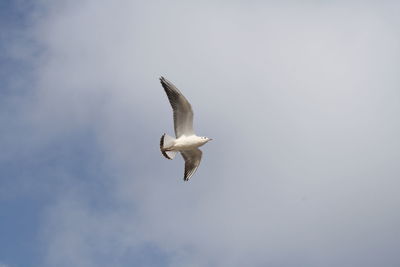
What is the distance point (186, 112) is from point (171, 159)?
7.39ft

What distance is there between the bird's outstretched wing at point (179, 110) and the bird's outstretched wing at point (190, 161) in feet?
5.76

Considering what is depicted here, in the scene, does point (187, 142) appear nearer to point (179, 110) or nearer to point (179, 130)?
point (179, 130)

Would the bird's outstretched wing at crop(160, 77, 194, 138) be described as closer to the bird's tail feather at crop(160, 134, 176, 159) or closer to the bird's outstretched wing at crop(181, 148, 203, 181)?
the bird's tail feather at crop(160, 134, 176, 159)

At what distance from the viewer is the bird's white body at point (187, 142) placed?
1184 inches

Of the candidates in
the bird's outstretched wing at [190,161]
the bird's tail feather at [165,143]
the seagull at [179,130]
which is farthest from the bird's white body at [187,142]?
the bird's outstretched wing at [190,161]

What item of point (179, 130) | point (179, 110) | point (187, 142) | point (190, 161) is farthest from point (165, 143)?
point (190, 161)

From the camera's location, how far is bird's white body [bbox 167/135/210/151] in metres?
30.1

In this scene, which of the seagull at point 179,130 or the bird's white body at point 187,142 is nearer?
the seagull at point 179,130

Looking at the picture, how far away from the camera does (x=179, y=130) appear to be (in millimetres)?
30141

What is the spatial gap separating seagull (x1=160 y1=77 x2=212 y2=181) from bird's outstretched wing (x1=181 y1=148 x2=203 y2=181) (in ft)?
1.58

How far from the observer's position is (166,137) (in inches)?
1174

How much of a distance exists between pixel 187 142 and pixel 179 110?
1584mm

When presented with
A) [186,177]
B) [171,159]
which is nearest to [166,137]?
[171,159]

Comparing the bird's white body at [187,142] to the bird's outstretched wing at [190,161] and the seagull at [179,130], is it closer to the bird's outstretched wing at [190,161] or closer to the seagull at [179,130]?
the seagull at [179,130]
